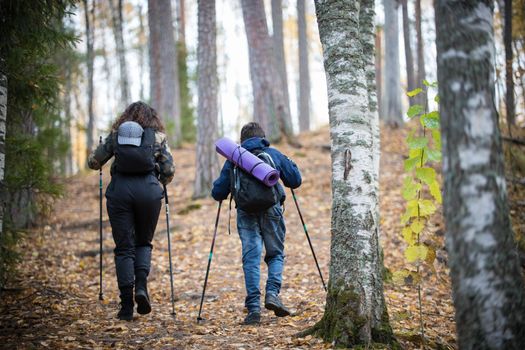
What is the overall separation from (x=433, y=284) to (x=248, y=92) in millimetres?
29568

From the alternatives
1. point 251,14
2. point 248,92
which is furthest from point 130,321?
point 248,92

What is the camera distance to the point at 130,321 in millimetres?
4727

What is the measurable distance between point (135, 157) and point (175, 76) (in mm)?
13207

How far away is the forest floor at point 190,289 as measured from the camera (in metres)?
4.14

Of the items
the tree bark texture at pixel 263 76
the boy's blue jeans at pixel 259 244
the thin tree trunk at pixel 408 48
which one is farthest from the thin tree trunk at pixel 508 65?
the boy's blue jeans at pixel 259 244

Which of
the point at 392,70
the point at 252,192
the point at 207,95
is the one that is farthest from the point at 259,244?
the point at 392,70

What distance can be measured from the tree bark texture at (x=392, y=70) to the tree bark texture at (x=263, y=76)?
3.92 m

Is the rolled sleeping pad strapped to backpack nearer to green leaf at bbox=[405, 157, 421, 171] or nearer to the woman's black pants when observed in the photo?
the woman's black pants

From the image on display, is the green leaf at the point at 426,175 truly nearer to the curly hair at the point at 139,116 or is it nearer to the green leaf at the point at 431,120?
the green leaf at the point at 431,120

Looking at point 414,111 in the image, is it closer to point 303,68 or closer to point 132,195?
point 132,195

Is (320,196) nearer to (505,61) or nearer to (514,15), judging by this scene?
(505,61)

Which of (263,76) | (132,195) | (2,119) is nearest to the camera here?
(2,119)

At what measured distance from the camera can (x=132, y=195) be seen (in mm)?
4645

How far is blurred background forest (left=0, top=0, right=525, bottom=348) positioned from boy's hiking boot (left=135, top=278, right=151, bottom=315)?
1.61m
